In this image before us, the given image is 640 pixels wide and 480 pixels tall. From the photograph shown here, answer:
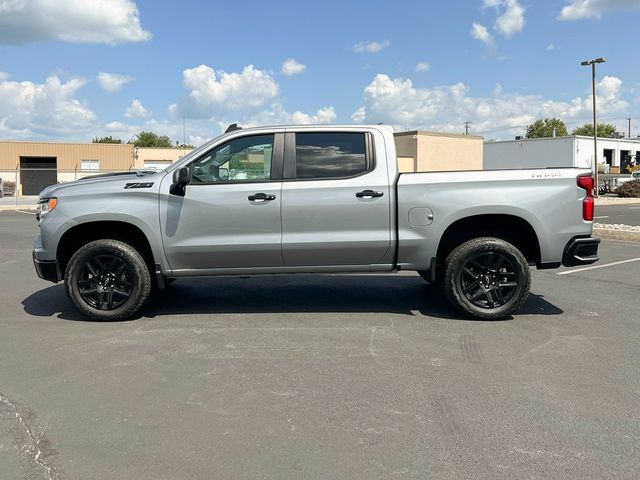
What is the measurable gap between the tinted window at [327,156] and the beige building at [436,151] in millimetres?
35432

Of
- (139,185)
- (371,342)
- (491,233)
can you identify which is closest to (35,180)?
(139,185)

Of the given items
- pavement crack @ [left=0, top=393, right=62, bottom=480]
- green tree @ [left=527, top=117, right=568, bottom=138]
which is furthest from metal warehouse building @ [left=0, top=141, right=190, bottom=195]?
green tree @ [left=527, top=117, right=568, bottom=138]

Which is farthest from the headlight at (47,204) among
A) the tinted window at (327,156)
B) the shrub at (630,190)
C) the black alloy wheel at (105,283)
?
the shrub at (630,190)

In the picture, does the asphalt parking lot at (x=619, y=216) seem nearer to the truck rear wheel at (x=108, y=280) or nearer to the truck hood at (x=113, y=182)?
the truck hood at (x=113, y=182)

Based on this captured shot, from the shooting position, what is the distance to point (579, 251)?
5.80 m

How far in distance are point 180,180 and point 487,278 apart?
11.1 ft

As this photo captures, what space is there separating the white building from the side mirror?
152 feet

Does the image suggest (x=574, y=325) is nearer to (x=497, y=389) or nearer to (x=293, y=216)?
(x=497, y=389)

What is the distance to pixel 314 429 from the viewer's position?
3436 mm

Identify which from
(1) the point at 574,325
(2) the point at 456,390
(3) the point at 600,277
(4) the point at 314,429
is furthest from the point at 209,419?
(3) the point at 600,277

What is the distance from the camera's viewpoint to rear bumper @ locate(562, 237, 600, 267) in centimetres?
579

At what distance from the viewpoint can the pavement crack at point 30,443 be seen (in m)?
2.98

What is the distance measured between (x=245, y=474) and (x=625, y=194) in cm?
4256

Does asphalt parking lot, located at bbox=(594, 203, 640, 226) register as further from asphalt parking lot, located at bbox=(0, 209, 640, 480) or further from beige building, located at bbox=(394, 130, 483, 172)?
beige building, located at bbox=(394, 130, 483, 172)
